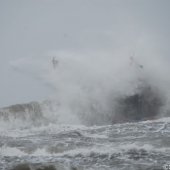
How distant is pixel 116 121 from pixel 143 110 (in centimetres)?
395

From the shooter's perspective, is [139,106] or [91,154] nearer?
[91,154]

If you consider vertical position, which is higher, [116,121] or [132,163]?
[116,121]

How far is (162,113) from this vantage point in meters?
41.6

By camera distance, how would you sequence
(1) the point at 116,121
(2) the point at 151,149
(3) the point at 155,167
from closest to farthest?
(3) the point at 155,167
(2) the point at 151,149
(1) the point at 116,121

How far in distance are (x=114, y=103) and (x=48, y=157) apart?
88.6 feet

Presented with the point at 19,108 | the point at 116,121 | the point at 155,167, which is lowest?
the point at 155,167

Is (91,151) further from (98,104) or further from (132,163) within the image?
(98,104)

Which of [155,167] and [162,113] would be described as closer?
[155,167]

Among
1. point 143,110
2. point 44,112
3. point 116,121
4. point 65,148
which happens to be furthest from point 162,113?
point 65,148

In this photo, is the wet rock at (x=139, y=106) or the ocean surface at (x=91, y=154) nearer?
the ocean surface at (x=91, y=154)

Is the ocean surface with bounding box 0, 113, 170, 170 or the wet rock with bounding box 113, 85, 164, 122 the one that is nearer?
the ocean surface with bounding box 0, 113, 170, 170

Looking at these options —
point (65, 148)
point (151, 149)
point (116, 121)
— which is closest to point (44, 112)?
point (116, 121)

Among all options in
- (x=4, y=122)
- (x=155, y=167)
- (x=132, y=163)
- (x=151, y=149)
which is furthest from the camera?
(x=4, y=122)

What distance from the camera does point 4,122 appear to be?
4509 cm
